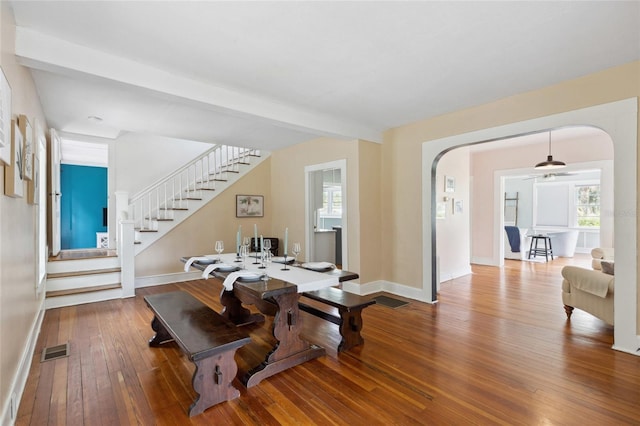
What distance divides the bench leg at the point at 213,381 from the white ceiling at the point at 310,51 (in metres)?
2.32

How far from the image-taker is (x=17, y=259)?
2162mm

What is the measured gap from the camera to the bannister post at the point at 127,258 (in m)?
4.51

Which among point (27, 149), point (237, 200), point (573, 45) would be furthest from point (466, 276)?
point (27, 149)

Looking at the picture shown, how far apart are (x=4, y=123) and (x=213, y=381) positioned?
76.6 inches

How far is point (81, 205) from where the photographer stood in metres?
7.85

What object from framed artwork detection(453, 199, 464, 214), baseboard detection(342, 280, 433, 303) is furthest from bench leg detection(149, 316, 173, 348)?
framed artwork detection(453, 199, 464, 214)

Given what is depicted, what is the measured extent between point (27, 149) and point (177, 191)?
151 inches

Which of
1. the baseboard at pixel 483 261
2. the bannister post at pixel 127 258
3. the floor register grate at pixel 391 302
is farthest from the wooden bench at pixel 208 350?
the baseboard at pixel 483 261

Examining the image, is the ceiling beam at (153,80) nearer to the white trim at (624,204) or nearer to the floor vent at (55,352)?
the floor vent at (55,352)

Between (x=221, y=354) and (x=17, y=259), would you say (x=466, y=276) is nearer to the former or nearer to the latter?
(x=221, y=354)

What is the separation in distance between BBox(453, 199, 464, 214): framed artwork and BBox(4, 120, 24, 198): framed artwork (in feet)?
19.5

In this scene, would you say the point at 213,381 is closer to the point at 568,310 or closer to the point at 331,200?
the point at 568,310

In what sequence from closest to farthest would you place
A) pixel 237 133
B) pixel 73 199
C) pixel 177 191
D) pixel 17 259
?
pixel 17 259
pixel 237 133
pixel 177 191
pixel 73 199

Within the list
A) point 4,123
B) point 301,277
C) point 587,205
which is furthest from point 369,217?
point 587,205
